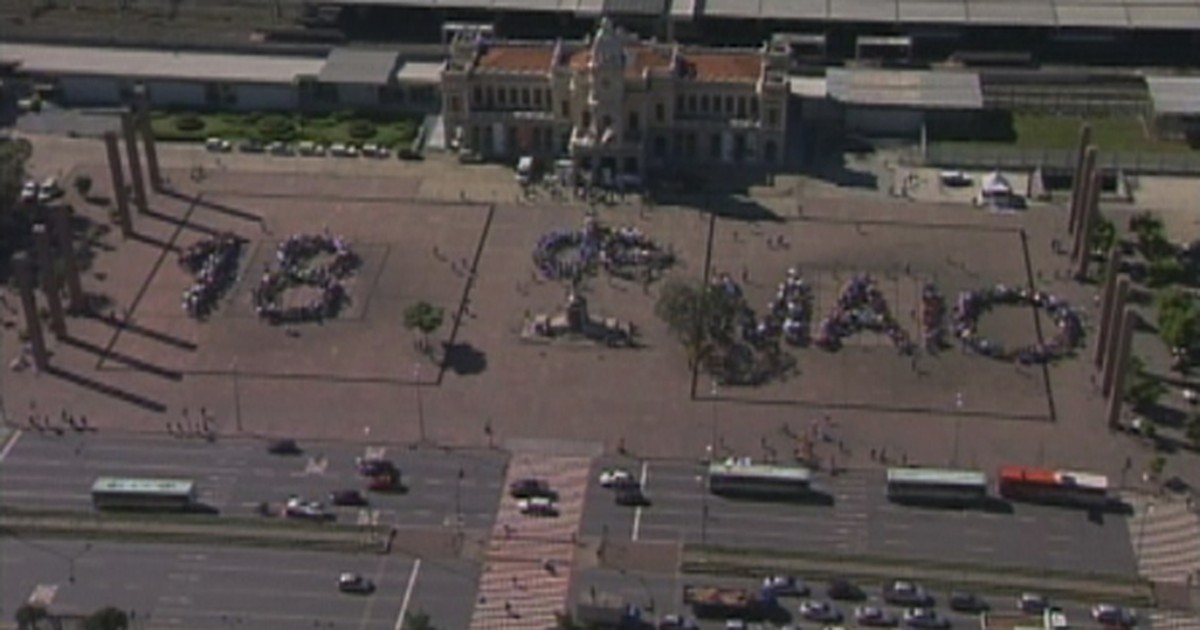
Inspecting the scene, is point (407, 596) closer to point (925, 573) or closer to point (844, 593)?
point (844, 593)

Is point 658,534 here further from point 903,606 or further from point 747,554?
point 903,606

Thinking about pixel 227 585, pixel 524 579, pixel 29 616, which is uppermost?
pixel 524 579

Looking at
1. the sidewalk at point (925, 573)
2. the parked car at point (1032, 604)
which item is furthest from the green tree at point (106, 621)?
the parked car at point (1032, 604)

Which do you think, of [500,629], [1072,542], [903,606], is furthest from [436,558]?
[1072,542]

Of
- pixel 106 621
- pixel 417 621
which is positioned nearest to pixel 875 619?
pixel 417 621

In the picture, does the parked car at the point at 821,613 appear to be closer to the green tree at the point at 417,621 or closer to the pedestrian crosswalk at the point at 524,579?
the pedestrian crosswalk at the point at 524,579

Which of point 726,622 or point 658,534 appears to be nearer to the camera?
point 726,622
